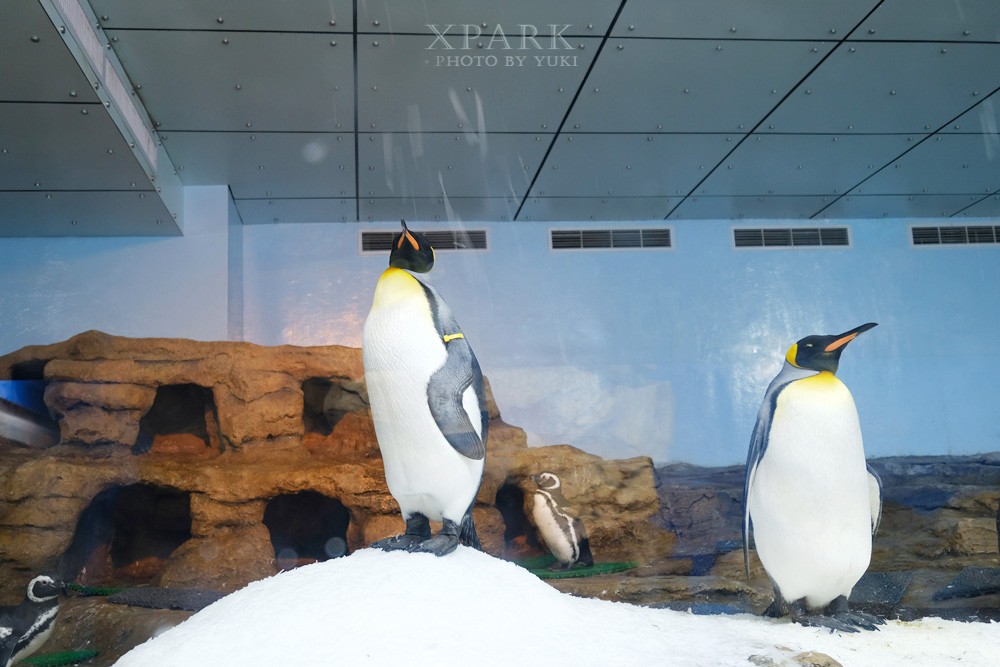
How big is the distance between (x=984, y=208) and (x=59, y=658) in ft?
15.3

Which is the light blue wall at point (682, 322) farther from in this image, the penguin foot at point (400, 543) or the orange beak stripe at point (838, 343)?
the penguin foot at point (400, 543)

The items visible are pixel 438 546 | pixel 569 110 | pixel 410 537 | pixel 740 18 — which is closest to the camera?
pixel 438 546

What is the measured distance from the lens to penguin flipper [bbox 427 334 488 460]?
242cm

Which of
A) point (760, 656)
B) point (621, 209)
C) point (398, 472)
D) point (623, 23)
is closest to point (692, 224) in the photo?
point (621, 209)

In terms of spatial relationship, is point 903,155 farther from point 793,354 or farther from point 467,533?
point 467,533

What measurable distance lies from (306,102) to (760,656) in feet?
9.02

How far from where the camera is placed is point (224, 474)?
356 centimetres

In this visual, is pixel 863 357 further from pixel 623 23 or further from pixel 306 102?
pixel 306 102

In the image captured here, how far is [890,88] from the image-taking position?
3619 millimetres

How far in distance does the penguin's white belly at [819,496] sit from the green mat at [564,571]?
0.92 meters

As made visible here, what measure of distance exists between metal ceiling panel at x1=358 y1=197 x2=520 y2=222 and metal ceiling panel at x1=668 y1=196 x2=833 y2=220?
936mm

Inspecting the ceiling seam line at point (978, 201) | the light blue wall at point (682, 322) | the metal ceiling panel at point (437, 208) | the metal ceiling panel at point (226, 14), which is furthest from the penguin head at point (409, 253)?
the ceiling seam line at point (978, 201)

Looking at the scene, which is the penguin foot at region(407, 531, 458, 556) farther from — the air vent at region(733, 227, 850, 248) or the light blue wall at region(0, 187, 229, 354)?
the air vent at region(733, 227, 850, 248)

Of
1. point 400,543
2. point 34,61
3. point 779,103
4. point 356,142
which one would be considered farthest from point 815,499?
point 34,61
